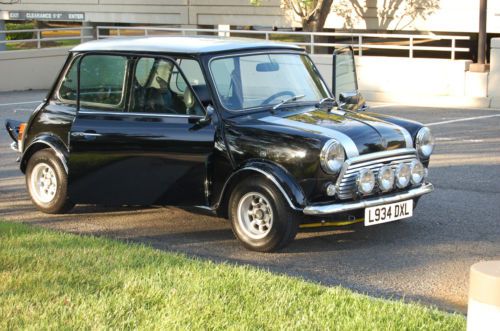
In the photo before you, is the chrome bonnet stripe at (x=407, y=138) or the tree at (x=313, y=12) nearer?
the chrome bonnet stripe at (x=407, y=138)

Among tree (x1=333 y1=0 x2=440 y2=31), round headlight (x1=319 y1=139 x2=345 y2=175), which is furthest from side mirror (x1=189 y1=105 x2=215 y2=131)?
tree (x1=333 y1=0 x2=440 y2=31)

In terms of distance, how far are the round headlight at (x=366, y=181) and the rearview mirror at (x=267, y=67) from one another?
140 centimetres

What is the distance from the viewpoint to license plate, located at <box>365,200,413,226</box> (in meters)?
7.32

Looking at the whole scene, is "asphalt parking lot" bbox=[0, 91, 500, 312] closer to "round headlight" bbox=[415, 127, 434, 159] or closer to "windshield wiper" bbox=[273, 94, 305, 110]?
"round headlight" bbox=[415, 127, 434, 159]

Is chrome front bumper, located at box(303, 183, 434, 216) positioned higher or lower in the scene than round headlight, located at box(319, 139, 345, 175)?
lower

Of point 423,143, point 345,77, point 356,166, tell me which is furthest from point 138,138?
point 345,77

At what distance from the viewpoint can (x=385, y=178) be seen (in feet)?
24.5

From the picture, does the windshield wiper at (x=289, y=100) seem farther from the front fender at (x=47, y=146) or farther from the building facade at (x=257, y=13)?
the building facade at (x=257, y=13)

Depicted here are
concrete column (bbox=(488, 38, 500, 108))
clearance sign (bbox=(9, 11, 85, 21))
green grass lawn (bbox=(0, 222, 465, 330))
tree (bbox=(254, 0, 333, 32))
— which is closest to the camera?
green grass lawn (bbox=(0, 222, 465, 330))

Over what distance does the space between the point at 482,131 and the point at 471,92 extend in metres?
4.83

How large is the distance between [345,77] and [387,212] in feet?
11.3

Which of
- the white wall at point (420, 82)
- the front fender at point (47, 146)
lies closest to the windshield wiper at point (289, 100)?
the front fender at point (47, 146)

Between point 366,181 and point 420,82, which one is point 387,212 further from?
point 420,82

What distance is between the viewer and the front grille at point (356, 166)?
719cm
